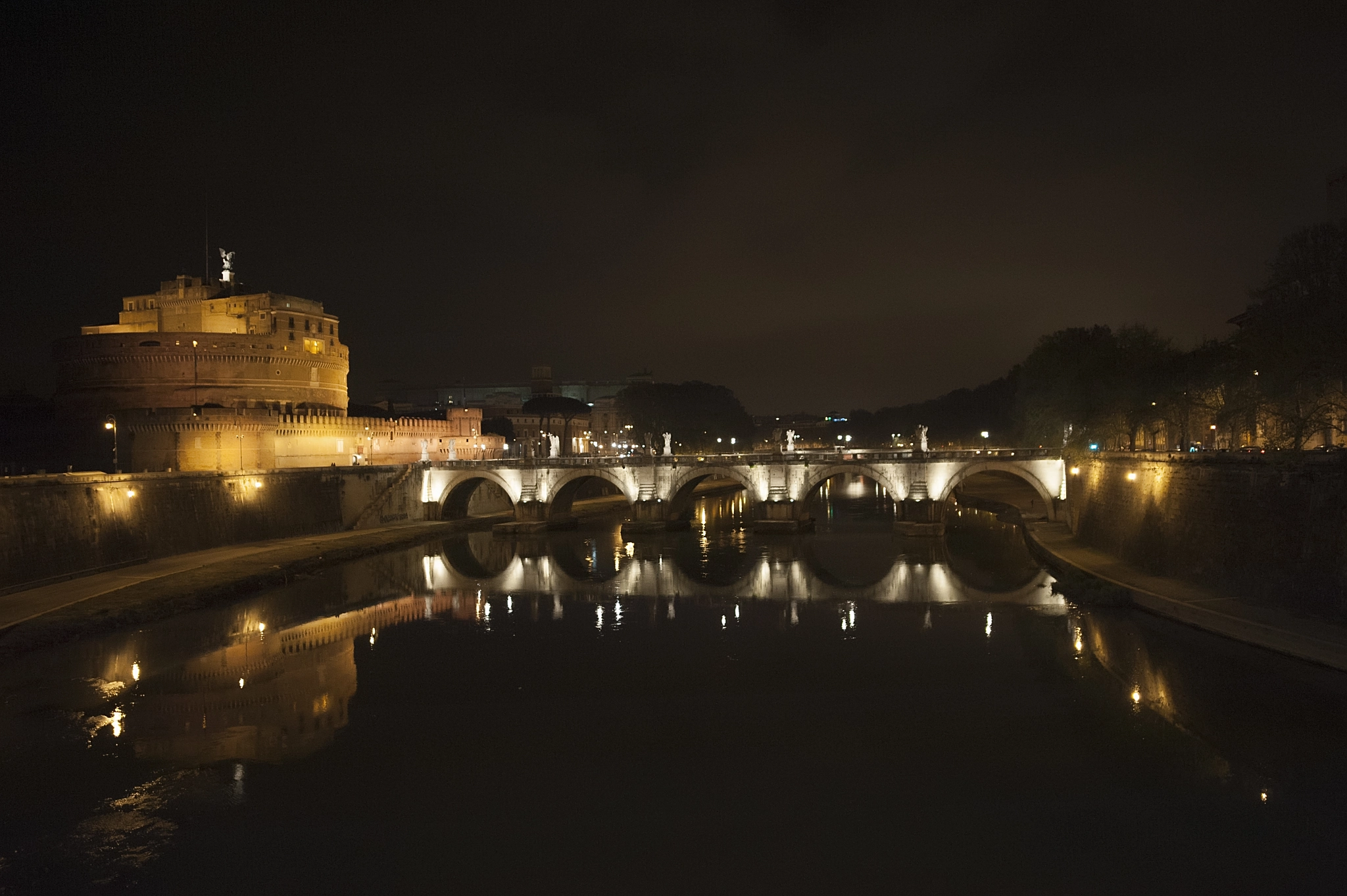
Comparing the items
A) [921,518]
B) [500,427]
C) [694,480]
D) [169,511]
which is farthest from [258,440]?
[500,427]

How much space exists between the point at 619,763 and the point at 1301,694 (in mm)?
11964

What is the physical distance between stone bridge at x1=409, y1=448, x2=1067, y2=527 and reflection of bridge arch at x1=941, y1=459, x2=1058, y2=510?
0.04m

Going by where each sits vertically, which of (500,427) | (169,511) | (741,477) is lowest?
(169,511)

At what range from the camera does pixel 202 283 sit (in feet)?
189

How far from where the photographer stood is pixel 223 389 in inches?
2026

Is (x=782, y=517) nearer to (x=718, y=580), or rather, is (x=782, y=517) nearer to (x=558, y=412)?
(x=718, y=580)

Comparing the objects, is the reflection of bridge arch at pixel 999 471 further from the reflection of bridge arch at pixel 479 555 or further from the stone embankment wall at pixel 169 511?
the stone embankment wall at pixel 169 511

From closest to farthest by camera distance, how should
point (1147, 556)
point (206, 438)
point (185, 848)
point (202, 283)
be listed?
point (185, 848)
point (1147, 556)
point (206, 438)
point (202, 283)

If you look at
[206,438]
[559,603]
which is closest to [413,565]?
[559,603]

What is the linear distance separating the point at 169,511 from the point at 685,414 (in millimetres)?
55116

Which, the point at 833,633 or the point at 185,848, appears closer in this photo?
the point at 185,848

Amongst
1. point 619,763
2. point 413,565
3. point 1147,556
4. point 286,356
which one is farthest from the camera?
point 286,356

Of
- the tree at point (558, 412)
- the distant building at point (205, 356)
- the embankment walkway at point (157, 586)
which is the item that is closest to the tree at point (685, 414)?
the tree at point (558, 412)

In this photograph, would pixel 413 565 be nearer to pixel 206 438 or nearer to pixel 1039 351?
pixel 206 438
